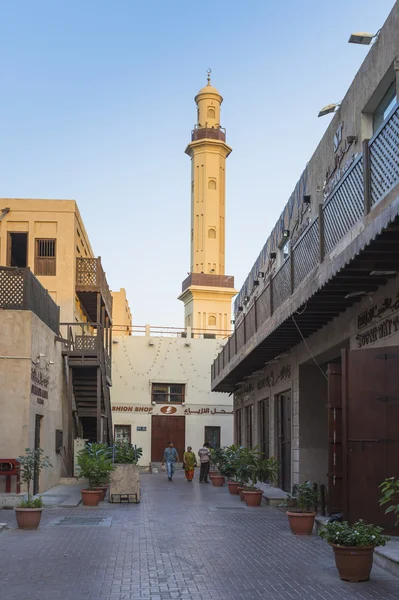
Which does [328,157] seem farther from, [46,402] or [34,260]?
[34,260]

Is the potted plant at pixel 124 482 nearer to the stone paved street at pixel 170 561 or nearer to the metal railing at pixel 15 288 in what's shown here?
the stone paved street at pixel 170 561

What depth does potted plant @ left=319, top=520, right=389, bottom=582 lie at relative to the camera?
30.9 feet

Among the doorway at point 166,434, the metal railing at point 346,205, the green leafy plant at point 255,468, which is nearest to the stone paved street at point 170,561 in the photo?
the green leafy plant at point 255,468

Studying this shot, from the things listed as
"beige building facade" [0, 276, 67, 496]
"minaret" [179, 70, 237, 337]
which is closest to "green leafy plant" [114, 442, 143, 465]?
"beige building facade" [0, 276, 67, 496]

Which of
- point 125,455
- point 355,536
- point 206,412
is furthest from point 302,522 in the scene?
point 206,412

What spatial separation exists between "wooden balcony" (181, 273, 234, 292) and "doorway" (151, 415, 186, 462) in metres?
22.3

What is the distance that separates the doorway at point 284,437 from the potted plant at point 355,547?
1239 centimetres

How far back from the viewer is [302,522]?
1376 cm

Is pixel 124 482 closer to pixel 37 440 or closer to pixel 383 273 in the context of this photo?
pixel 37 440

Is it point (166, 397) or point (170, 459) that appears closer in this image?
point (170, 459)

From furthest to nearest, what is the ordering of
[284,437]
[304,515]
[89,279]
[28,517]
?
[89,279], [284,437], [28,517], [304,515]

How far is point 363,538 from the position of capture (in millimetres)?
9391

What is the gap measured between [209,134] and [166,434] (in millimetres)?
32369

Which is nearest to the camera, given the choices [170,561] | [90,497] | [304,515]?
[170,561]
